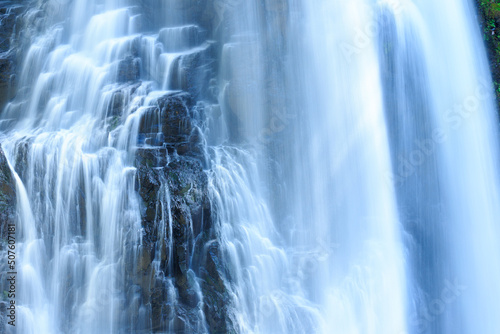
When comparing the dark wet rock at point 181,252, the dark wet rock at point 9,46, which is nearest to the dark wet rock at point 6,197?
the dark wet rock at point 181,252

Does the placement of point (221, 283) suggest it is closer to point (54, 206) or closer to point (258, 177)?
point (258, 177)

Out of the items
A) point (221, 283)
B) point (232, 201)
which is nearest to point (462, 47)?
point (232, 201)

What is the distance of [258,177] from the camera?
13.0 metres

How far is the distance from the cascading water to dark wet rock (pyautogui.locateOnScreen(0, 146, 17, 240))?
0.18 m

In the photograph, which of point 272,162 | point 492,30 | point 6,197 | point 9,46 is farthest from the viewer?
point 9,46

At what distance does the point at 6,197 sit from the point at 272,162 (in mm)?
7258

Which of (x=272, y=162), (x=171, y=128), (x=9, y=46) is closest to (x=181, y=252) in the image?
(x=171, y=128)

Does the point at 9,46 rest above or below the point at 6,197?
above

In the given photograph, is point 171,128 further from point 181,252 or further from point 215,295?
point 215,295

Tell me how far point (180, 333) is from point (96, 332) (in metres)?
1.98

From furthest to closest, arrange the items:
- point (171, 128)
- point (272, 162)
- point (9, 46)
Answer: point (9, 46) < point (272, 162) < point (171, 128)

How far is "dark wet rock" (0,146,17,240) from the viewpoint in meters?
10.3

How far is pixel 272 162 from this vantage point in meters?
13.4

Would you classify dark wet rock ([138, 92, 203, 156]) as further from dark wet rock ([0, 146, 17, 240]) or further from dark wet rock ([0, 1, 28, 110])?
dark wet rock ([0, 1, 28, 110])
